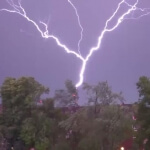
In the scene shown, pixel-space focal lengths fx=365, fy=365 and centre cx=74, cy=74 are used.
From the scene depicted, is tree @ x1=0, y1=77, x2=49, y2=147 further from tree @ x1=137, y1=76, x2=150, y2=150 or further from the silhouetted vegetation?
tree @ x1=137, y1=76, x2=150, y2=150

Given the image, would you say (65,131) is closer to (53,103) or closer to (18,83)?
(53,103)

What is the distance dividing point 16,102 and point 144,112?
5171 millimetres

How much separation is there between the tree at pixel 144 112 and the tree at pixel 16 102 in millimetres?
4210

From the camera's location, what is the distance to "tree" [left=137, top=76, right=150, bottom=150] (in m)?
12.0

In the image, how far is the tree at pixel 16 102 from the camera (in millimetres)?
14125

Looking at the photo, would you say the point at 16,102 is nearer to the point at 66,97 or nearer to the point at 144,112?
the point at 66,97

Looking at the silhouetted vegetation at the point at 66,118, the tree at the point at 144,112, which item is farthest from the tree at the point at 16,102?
the tree at the point at 144,112

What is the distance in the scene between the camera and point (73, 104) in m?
14.7

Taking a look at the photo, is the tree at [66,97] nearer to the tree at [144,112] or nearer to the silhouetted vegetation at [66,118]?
the silhouetted vegetation at [66,118]

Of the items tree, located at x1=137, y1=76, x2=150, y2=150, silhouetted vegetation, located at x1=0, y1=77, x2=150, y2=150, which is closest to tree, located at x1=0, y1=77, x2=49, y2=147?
silhouetted vegetation, located at x1=0, y1=77, x2=150, y2=150

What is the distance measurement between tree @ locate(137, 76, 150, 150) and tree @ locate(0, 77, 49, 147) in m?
4.21

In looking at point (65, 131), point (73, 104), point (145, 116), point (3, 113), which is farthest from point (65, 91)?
point (145, 116)

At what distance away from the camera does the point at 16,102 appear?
14.5 metres

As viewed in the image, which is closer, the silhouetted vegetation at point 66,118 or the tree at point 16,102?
the silhouetted vegetation at point 66,118
